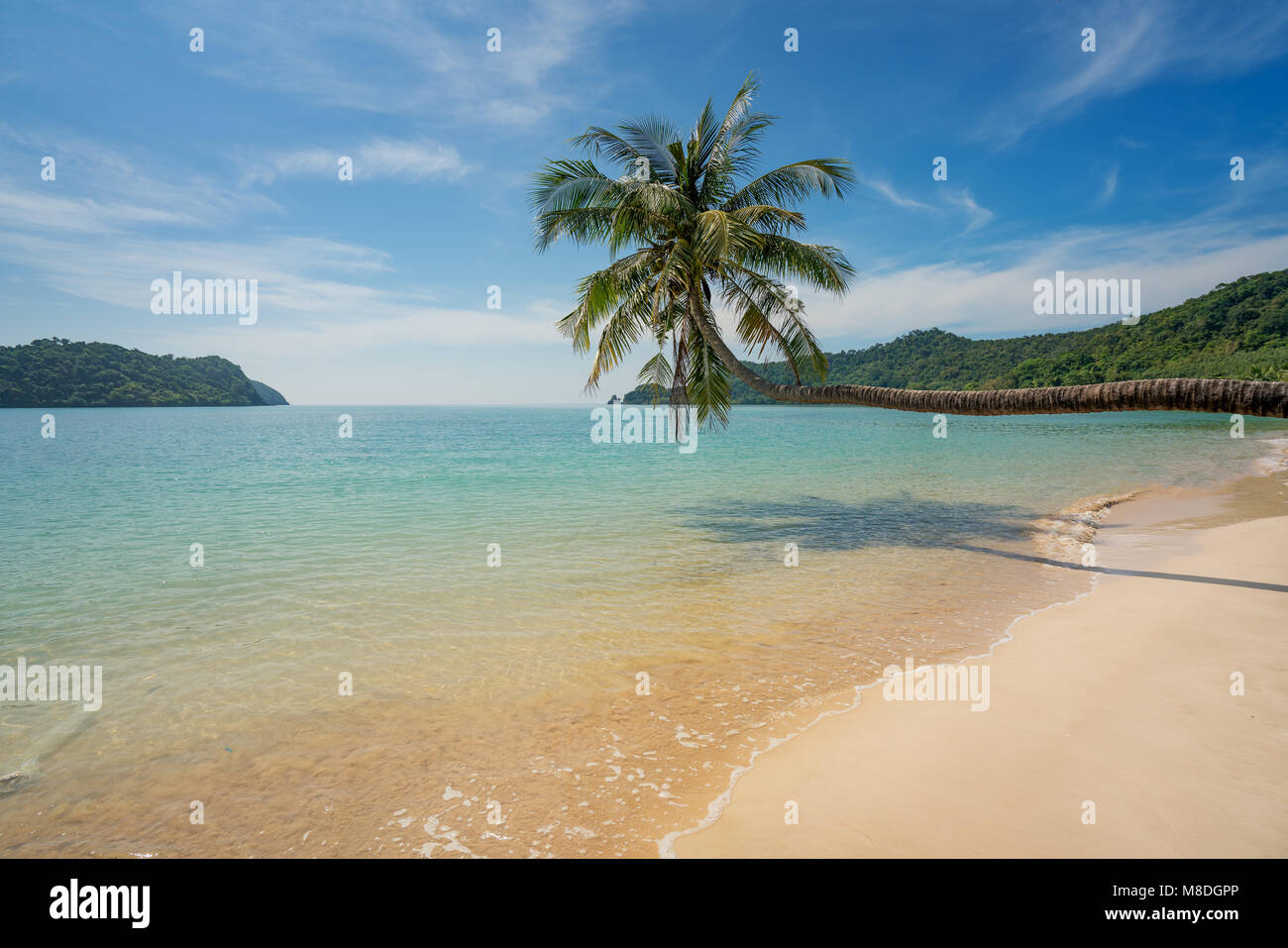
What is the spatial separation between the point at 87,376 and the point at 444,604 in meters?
126

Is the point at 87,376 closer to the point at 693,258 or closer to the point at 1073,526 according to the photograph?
the point at 693,258

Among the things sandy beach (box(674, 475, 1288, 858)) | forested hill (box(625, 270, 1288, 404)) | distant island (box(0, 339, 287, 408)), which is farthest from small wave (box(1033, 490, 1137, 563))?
distant island (box(0, 339, 287, 408))

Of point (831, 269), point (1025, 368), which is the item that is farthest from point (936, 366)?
point (831, 269)

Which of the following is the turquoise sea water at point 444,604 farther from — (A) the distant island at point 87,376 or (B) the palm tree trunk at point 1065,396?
(A) the distant island at point 87,376

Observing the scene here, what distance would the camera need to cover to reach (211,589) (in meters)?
7.62

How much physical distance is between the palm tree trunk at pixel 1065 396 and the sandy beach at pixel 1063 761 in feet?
8.70

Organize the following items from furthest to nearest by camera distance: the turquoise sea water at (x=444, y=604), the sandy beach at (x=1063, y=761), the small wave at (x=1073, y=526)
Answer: the small wave at (x=1073, y=526)
the turquoise sea water at (x=444, y=604)
the sandy beach at (x=1063, y=761)

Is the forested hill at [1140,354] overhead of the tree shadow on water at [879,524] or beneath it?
overhead

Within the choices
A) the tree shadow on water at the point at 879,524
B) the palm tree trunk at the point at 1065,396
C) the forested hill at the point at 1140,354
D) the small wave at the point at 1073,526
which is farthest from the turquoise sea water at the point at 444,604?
the forested hill at the point at 1140,354

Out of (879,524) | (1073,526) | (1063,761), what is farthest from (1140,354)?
(1063,761)

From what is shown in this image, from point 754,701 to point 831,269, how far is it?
35.7 feet

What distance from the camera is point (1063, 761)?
3.49m

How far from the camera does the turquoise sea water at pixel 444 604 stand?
4234 millimetres
